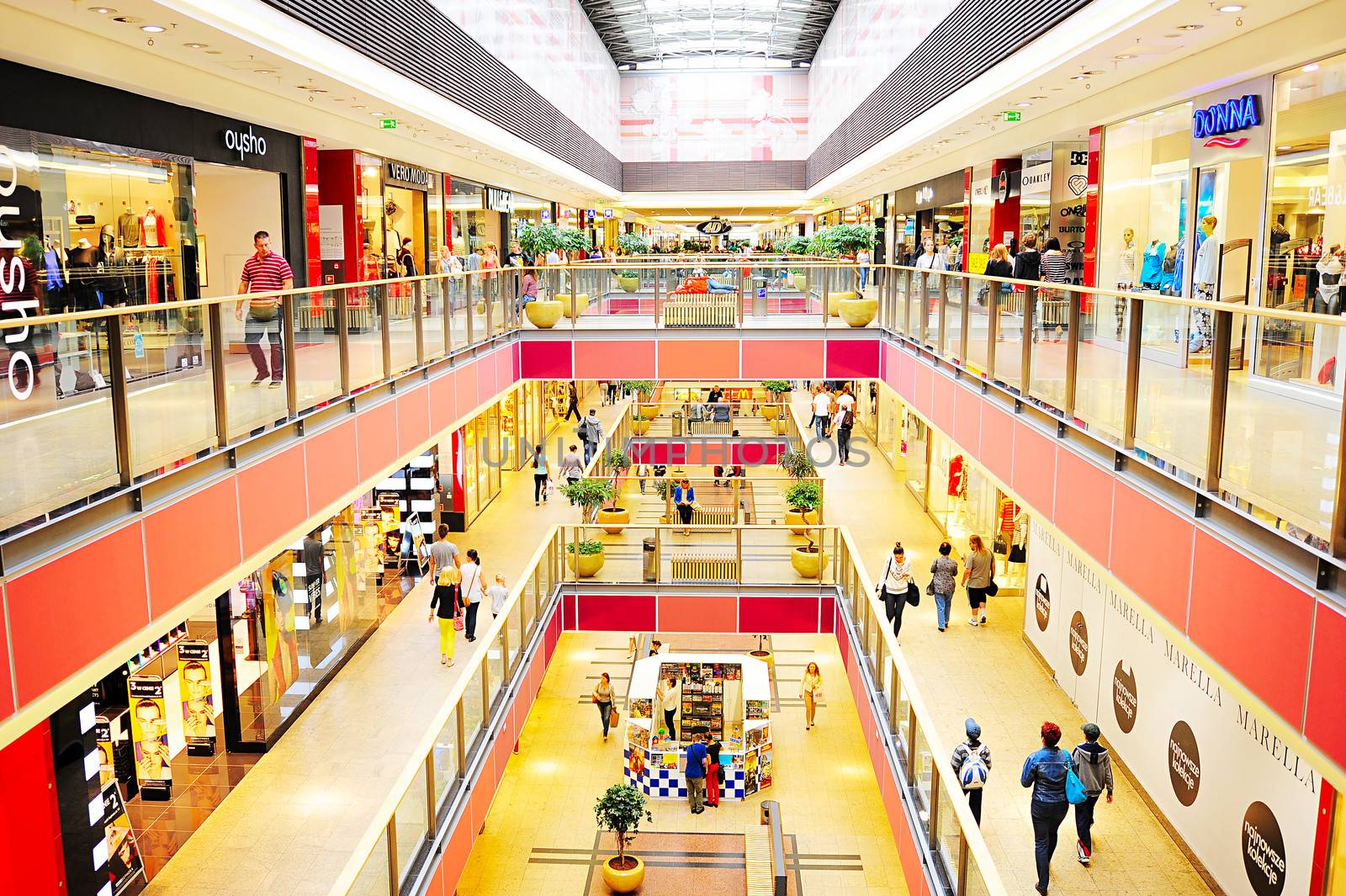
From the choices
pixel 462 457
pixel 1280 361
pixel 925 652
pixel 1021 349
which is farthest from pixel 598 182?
pixel 1280 361

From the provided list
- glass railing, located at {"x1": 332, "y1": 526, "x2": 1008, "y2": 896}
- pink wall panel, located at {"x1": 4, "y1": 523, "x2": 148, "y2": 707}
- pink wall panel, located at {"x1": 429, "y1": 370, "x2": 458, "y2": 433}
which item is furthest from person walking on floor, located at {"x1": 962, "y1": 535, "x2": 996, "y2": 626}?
pink wall panel, located at {"x1": 4, "y1": 523, "x2": 148, "y2": 707}

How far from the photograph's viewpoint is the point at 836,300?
702 inches

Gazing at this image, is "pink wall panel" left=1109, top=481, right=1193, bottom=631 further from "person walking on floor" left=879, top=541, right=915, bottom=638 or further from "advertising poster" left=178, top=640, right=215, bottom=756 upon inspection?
"advertising poster" left=178, top=640, right=215, bottom=756

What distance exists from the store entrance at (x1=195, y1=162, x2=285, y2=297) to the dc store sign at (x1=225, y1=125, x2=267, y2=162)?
2.16 ft

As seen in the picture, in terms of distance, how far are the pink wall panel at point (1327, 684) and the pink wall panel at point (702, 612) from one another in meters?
12.6

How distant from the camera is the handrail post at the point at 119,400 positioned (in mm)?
6082

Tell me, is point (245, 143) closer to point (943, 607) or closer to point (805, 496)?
point (805, 496)

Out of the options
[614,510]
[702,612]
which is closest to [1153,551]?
[702,612]

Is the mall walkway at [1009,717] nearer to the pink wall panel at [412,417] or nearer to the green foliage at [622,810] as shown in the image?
the green foliage at [622,810]

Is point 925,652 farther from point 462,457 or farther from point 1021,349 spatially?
point 462,457

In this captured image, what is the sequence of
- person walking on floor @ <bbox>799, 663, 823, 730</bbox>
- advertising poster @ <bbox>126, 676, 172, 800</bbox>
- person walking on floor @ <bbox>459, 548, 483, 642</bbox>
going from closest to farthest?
advertising poster @ <bbox>126, 676, 172, 800</bbox>, person walking on floor @ <bbox>459, 548, 483, 642</bbox>, person walking on floor @ <bbox>799, 663, 823, 730</bbox>

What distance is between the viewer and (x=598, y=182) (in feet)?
124

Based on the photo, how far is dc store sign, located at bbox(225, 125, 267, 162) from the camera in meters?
13.6

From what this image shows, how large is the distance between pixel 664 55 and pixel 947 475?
98.7ft
